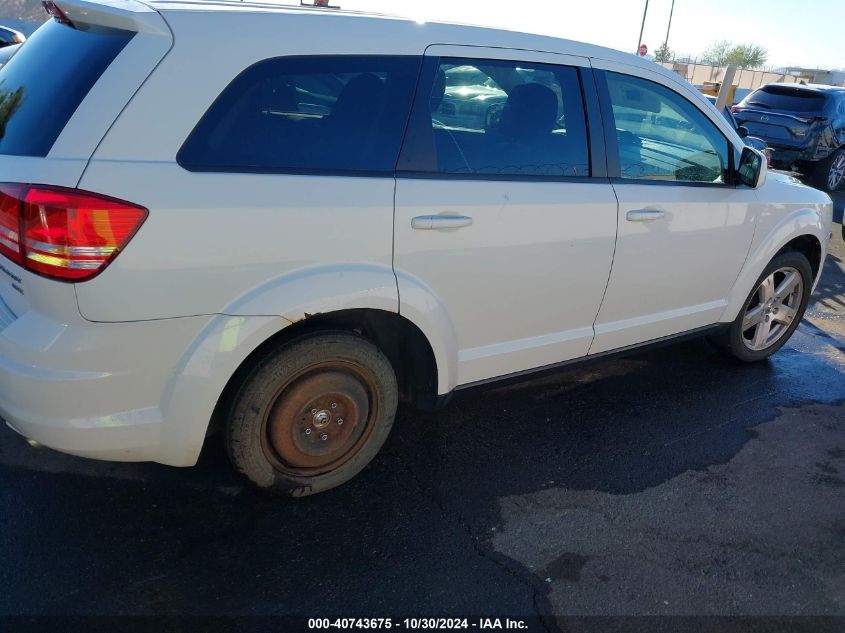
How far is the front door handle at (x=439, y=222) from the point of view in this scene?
2.65 m

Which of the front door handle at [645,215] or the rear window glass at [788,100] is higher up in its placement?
the front door handle at [645,215]

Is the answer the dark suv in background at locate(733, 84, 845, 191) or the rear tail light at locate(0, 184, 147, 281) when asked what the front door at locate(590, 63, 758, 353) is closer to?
the rear tail light at locate(0, 184, 147, 281)

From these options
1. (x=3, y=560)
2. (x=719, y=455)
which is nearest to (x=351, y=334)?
(x=3, y=560)

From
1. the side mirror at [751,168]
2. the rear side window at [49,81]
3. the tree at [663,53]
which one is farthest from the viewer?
the tree at [663,53]

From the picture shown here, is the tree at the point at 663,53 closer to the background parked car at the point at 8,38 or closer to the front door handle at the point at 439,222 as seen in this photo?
the background parked car at the point at 8,38

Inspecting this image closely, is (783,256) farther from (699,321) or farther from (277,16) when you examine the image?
(277,16)

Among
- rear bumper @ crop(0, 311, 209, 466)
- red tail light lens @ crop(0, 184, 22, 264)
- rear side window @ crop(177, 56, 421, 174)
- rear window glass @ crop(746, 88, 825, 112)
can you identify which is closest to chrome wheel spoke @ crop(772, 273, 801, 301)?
rear side window @ crop(177, 56, 421, 174)

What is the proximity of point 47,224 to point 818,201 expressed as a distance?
435 centimetres

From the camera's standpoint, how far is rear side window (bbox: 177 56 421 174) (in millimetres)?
2312

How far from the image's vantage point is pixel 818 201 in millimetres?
4352

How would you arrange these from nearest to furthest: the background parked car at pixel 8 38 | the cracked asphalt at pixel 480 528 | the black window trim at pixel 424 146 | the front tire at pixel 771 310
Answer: the cracked asphalt at pixel 480 528
the black window trim at pixel 424 146
the front tire at pixel 771 310
the background parked car at pixel 8 38

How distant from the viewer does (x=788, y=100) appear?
11.6 metres

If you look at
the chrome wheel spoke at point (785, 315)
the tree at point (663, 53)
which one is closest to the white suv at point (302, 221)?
the chrome wheel spoke at point (785, 315)

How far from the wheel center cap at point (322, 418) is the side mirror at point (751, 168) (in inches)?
104
